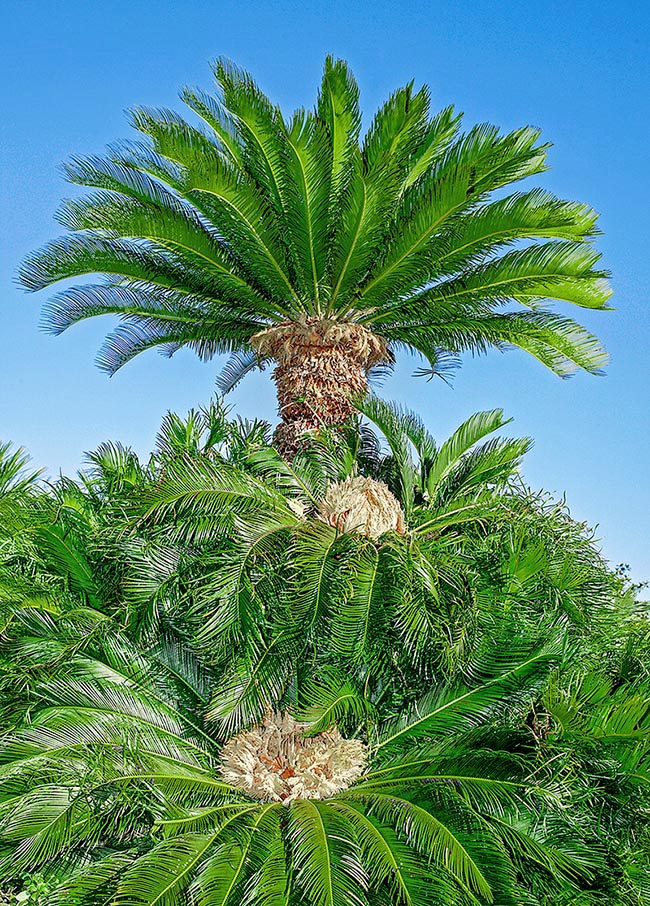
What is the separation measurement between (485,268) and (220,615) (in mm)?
5227

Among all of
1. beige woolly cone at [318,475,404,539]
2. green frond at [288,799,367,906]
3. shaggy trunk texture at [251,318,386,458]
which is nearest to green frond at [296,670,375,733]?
green frond at [288,799,367,906]

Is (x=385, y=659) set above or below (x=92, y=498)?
below

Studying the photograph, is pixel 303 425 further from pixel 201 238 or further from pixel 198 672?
pixel 198 672

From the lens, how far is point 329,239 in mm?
9734

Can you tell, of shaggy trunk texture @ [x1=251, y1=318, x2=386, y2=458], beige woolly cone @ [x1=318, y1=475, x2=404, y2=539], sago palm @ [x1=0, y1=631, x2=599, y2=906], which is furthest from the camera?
shaggy trunk texture @ [x1=251, y1=318, x2=386, y2=458]

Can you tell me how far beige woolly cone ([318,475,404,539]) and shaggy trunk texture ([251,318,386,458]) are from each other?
1.45 metres

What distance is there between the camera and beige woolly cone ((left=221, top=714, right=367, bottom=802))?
735 cm

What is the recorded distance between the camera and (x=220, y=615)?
690cm

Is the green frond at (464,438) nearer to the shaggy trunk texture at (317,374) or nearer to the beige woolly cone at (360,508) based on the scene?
the shaggy trunk texture at (317,374)

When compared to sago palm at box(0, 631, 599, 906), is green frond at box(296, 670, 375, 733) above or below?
above

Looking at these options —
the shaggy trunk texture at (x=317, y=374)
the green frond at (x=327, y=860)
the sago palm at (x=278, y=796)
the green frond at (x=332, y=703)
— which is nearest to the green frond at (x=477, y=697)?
the sago palm at (x=278, y=796)

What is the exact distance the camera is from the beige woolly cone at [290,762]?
289 inches

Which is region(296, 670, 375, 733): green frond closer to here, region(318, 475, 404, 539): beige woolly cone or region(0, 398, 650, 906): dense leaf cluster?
region(0, 398, 650, 906): dense leaf cluster

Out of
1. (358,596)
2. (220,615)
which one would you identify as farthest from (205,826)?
(358,596)
